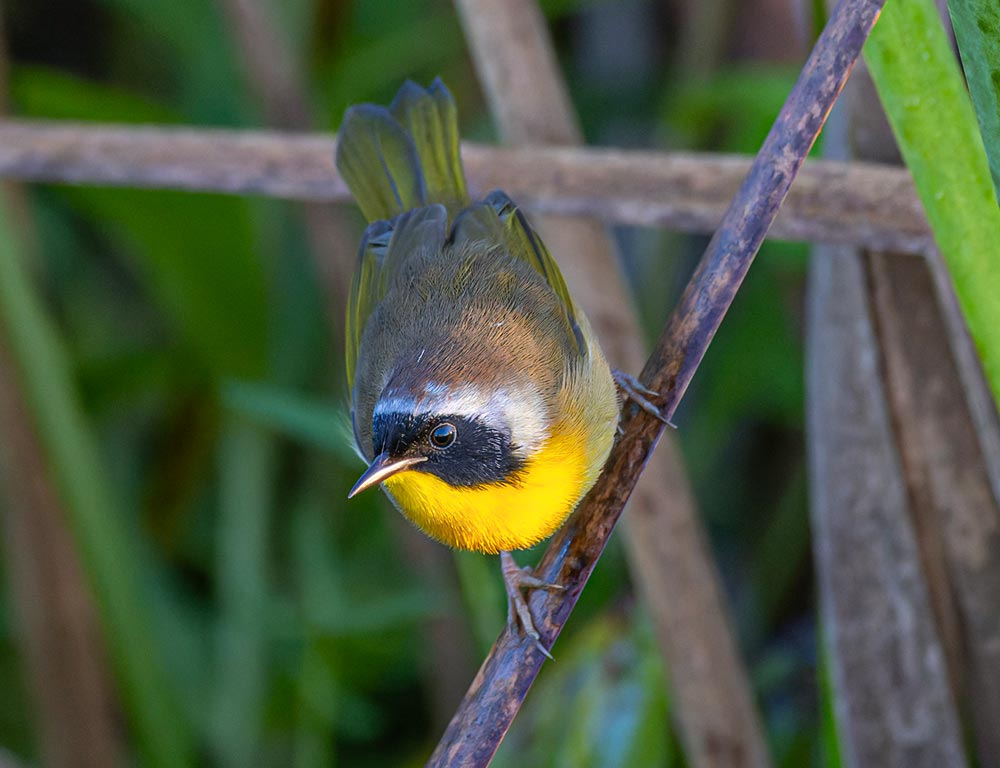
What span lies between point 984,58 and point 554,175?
663 mm

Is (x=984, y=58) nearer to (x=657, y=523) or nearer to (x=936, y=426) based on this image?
(x=936, y=426)

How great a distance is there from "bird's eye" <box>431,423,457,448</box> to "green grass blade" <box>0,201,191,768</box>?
818mm

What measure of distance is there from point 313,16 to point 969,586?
1.86 meters

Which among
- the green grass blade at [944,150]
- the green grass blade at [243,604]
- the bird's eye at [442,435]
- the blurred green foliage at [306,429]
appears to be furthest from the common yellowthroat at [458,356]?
the green grass blade at [243,604]

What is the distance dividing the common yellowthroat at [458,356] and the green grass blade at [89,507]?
0.51 m

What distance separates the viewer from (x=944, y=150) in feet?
3.05

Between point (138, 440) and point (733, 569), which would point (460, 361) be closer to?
point (733, 569)

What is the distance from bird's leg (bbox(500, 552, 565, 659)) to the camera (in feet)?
3.19

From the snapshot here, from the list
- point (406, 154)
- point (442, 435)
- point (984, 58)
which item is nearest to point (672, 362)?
point (442, 435)

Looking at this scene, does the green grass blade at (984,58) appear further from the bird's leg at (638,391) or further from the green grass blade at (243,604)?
the green grass blade at (243,604)

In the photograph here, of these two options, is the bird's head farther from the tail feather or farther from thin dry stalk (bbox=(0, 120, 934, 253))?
the tail feather

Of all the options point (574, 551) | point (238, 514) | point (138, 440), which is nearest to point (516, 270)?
point (574, 551)

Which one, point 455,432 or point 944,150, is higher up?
point 944,150

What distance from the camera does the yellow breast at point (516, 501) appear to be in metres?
1.29
